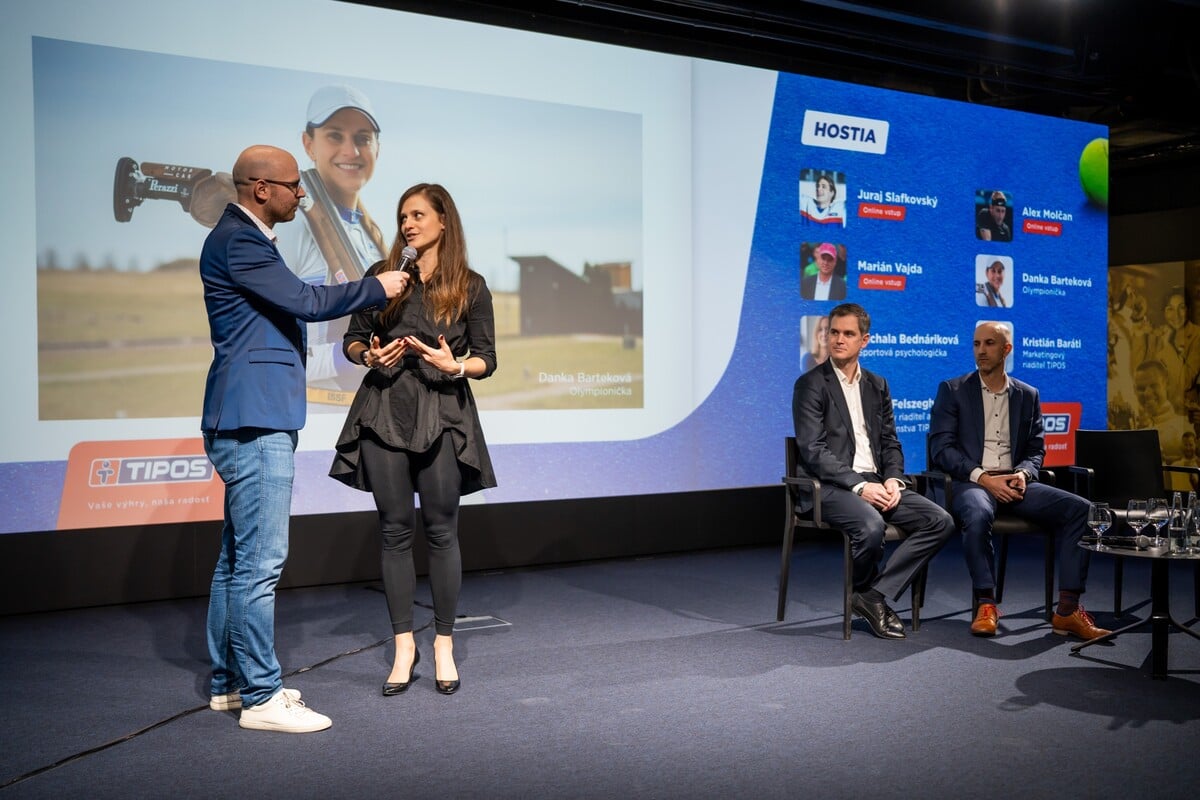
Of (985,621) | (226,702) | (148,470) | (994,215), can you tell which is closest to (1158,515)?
(985,621)

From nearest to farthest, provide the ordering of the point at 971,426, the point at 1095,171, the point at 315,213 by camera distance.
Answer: the point at 971,426, the point at 315,213, the point at 1095,171

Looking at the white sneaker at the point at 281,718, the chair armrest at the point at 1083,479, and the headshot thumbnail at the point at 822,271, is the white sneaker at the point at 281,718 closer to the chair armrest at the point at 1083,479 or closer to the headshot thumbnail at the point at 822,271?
the chair armrest at the point at 1083,479

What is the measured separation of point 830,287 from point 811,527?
8.14 ft

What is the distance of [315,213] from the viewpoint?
4.79m

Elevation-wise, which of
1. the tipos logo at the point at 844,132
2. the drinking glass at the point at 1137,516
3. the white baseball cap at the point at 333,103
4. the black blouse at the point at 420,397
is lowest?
the drinking glass at the point at 1137,516

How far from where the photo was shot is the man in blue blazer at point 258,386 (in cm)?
262

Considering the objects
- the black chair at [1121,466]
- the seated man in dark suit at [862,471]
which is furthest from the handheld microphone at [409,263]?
the black chair at [1121,466]

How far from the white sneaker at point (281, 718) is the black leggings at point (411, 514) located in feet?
1.37

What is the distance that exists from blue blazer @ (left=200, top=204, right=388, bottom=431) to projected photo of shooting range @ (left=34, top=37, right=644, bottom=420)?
2001 mm

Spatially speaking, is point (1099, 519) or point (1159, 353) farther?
point (1159, 353)

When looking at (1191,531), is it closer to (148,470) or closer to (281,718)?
(281,718)

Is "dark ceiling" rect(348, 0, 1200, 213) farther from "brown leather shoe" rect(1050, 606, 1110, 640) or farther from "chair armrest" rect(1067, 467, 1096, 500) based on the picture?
"brown leather shoe" rect(1050, 606, 1110, 640)

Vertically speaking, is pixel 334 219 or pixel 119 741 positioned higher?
pixel 334 219

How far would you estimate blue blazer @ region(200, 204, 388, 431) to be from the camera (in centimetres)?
260
